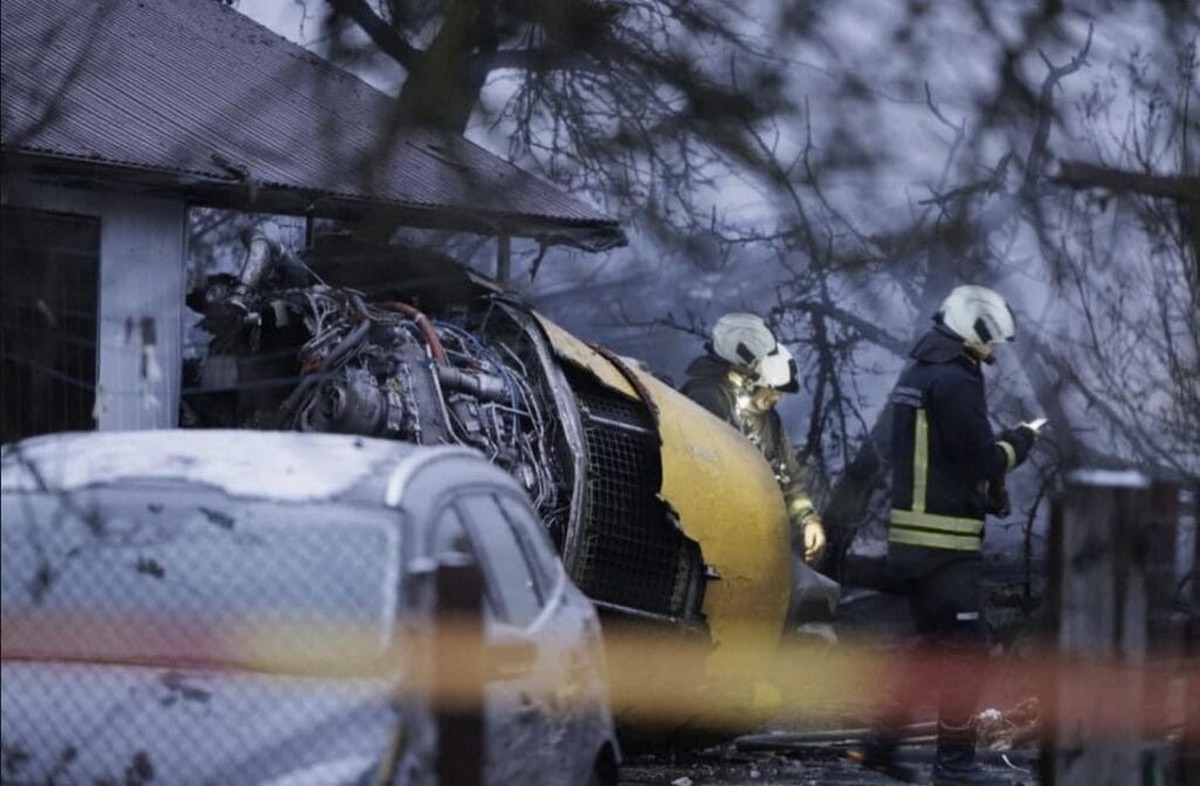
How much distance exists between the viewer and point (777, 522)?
10820mm

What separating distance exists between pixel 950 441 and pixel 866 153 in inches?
116

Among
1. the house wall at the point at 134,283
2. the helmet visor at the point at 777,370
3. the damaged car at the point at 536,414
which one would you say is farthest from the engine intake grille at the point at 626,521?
the house wall at the point at 134,283

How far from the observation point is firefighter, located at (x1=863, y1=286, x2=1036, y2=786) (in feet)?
31.4

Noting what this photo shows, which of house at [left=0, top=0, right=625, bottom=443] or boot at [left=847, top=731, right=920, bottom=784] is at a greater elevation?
house at [left=0, top=0, right=625, bottom=443]

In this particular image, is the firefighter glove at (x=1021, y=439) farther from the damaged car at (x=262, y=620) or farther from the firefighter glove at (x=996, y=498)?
the damaged car at (x=262, y=620)

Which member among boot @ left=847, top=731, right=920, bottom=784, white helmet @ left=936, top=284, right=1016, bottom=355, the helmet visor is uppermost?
white helmet @ left=936, top=284, right=1016, bottom=355

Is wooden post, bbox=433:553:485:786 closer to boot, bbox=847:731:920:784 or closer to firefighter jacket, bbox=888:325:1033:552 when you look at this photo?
firefighter jacket, bbox=888:325:1033:552

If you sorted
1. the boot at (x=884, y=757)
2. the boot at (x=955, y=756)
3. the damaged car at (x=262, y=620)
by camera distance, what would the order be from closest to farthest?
the damaged car at (x=262, y=620)
the boot at (x=955, y=756)
the boot at (x=884, y=757)

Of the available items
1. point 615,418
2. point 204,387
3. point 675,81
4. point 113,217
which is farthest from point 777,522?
point 675,81

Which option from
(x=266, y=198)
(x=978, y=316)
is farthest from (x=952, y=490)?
(x=266, y=198)

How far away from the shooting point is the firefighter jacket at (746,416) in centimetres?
1159

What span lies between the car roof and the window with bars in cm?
32

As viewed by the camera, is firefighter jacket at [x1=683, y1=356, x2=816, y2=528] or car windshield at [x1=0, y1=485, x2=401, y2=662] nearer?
car windshield at [x1=0, y1=485, x2=401, y2=662]

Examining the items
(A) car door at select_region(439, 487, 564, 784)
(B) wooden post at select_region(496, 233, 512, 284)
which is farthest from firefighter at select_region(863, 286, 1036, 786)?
(A) car door at select_region(439, 487, 564, 784)
